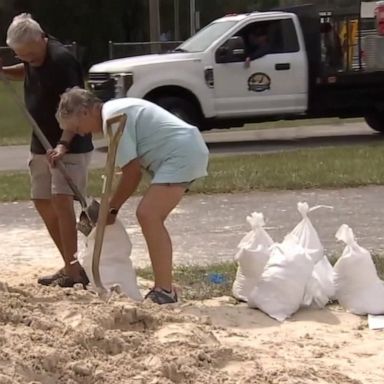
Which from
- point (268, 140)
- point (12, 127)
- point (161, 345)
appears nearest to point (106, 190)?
point (161, 345)

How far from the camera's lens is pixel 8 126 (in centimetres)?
2206

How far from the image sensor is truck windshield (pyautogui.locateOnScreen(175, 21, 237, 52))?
15938 millimetres

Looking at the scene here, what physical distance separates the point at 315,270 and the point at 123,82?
10.1 meters

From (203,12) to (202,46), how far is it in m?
38.4

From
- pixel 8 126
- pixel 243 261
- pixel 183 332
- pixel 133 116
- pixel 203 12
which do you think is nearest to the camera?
pixel 183 332

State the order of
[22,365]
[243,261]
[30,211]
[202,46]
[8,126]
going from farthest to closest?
[8,126]
[202,46]
[30,211]
[243,261]
[22,365]

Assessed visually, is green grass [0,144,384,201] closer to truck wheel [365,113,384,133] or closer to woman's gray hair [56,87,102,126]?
truck wheel [365,113,384,133]

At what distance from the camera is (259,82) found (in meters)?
15.9

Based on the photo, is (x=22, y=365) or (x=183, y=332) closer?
(x=22, y=365)

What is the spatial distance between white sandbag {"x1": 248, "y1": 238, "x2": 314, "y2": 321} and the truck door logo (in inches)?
392

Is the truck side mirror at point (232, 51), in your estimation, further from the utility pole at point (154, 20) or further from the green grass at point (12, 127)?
the utility pole at point (154, 20)

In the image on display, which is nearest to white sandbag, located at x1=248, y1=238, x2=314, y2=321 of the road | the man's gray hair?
the man's gray hair

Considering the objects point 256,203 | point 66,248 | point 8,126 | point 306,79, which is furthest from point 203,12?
point 66,248

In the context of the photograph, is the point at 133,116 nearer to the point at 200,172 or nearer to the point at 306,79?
the point at 200,172
